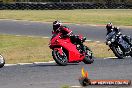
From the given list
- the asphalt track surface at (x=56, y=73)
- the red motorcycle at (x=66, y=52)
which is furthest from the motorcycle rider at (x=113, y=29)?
the red motorcycle at (x=66, y=52)

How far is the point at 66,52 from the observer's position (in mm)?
16250

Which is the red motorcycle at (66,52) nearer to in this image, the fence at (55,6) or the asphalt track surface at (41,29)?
the asphalt track surface at (41,29)

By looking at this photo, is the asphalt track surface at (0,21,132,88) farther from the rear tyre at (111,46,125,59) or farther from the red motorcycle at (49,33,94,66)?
the rear tyre at (111,46,125,59)

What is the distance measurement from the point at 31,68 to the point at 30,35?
565 inches

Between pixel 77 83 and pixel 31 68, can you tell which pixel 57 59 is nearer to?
pixel 31 68

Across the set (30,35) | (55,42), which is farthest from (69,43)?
(30,35)

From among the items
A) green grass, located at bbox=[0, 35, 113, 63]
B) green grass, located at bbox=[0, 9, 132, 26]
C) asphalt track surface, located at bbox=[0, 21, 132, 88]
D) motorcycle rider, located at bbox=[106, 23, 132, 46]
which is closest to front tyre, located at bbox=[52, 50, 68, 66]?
asphalt track surface, located at bbox=[0, 21, 132, 88]

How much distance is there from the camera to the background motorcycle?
722 inches

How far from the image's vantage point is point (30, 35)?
29484mm

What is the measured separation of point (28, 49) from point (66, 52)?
6214 mm

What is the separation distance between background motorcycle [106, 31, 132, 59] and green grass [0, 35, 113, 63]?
138cm

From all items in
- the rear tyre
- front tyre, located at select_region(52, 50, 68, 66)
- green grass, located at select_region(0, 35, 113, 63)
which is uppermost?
front tyre, located at select_region(52, 50, 68, 66)

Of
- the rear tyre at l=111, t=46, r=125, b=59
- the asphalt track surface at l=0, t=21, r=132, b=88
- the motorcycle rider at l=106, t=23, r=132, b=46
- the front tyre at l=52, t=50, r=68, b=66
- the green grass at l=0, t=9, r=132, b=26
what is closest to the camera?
the asphalt track surface at l=0, t=21, r=132, b=88

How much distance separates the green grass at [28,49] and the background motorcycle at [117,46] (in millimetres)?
1376
